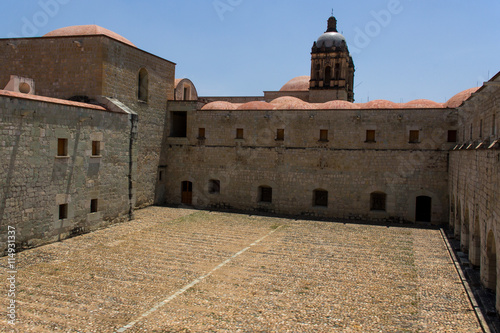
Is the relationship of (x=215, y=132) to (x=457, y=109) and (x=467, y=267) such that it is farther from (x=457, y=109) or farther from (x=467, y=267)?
(x=467, y=267)

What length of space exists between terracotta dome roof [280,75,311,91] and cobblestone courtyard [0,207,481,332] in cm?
1788

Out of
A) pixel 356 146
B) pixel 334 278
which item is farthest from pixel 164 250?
pixel 356 146

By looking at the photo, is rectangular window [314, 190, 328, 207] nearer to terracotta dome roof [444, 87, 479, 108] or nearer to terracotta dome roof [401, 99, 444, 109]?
terracotta dome roof [401, 99, 444, 109]

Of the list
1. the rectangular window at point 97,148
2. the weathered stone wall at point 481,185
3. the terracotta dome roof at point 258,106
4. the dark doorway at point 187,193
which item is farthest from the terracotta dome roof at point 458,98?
the rectangular window at point 97,148

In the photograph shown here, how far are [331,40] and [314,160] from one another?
12.9 m

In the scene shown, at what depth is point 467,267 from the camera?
10961 millimetres

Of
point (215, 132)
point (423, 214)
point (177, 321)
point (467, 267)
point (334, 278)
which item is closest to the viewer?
point (177, 321)

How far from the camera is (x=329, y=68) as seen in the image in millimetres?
28188

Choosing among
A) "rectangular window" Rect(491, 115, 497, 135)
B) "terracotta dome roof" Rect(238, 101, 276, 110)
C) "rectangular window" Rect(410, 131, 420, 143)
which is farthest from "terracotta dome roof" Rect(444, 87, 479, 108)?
"rectangular window" Rect(491, 115, 497, 135)

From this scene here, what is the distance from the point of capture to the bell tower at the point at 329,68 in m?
27.2

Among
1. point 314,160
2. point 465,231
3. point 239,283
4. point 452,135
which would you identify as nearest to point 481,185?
point 465,231

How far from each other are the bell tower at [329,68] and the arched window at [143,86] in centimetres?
1271

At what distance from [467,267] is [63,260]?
1111cm

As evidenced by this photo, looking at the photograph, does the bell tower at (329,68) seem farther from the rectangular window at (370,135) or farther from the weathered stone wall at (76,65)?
the weathered stone wall at (76,65)
